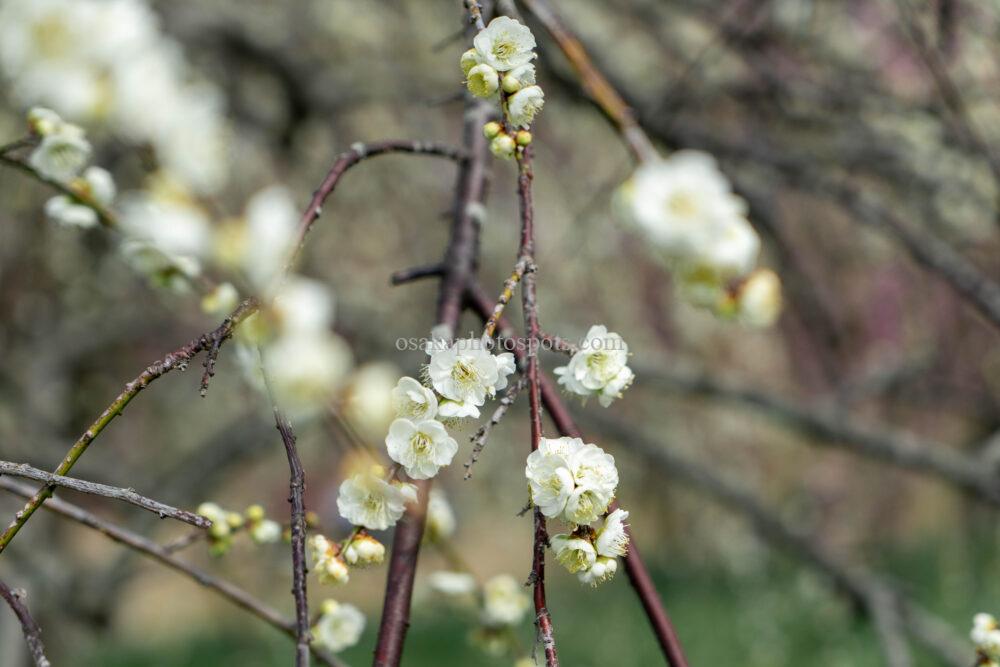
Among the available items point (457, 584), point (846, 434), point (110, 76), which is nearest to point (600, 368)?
point (457, 584)

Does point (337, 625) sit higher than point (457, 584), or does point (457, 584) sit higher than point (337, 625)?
point (457, 584)

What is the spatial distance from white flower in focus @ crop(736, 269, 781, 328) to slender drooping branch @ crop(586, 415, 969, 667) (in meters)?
1.66

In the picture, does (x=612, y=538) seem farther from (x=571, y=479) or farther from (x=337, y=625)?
(x=337, y=625)

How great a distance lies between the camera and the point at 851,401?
10.4 ft

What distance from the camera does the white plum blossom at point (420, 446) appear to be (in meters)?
0.81

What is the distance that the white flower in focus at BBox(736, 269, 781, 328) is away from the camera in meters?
1.12

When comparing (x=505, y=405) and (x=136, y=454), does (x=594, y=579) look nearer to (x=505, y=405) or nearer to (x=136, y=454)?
(x=505, y=405)

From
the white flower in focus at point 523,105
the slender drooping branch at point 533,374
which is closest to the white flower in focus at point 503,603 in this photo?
the slender drooping branch at point 533,374

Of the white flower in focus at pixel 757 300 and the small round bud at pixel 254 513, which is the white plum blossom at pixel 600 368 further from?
the small round bud at pixel 254 513

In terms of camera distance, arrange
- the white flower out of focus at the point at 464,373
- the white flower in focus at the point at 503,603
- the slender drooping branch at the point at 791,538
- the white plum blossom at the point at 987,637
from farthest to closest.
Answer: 1. the slender drooping branch at the point at 791,538
2. the white flower in focus at the point at 503,603
3. the white plum blossom at the point at 987,637
4. the white flower out of focus at the point at 464,373

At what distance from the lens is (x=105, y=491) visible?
0.74 m

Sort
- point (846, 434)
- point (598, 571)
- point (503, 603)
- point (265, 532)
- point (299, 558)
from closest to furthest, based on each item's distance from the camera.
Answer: point (299, 558), point (598, 571), point (265, 532), point (503, 603), point (846, 434)

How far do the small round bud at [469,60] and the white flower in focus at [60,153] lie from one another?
2.09ft

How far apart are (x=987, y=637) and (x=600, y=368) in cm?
54
